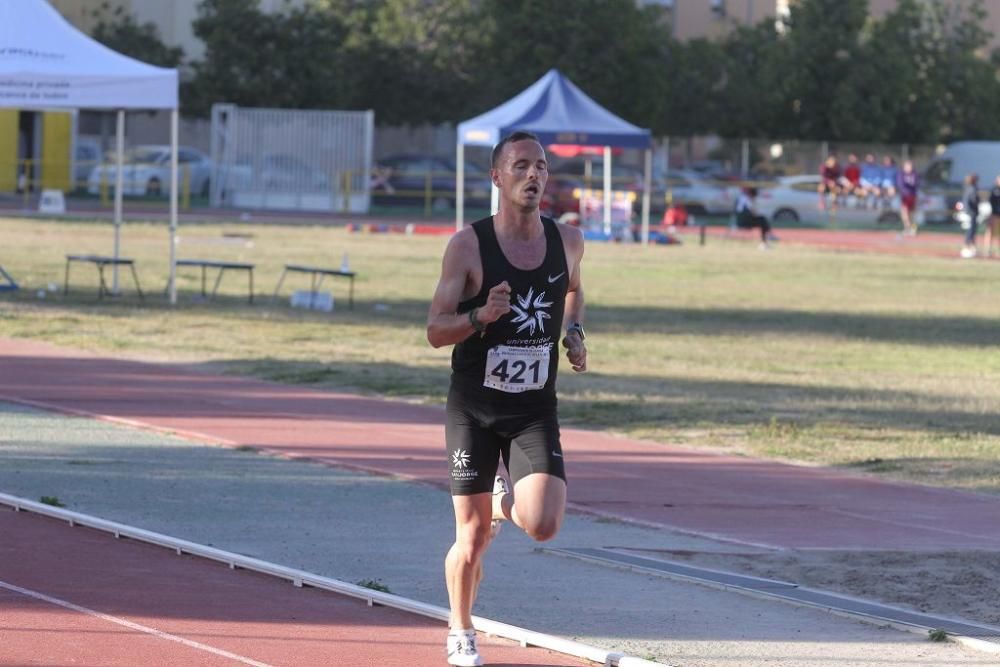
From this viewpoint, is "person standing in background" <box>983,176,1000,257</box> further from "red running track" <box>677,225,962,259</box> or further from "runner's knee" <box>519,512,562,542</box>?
"runner's knee" <box>519,512,562,542</box>

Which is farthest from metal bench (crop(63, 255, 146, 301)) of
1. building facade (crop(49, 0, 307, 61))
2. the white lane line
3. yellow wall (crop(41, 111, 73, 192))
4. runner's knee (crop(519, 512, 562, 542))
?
building facade (crop(49, 0, 307, 61))

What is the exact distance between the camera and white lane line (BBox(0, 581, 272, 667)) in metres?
7.00

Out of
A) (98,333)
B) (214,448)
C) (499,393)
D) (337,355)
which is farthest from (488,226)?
(98,333)

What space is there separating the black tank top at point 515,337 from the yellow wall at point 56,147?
2038 inches

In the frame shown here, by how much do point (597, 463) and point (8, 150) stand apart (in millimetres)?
46839

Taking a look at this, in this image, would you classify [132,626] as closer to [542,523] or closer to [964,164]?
[542,523]

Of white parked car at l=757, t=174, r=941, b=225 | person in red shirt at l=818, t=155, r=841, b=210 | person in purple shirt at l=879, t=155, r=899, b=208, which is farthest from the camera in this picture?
person in purple shirt at l=879, t=155, r=899, b=208

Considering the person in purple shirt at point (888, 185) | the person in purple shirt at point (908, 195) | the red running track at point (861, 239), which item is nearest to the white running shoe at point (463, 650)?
the red running track at point (861, 239)

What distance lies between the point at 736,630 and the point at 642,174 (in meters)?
51.0

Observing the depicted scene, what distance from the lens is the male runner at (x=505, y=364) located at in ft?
22.1

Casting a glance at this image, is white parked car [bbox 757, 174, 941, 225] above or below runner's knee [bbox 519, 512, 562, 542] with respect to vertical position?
above

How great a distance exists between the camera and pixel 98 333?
2062cm

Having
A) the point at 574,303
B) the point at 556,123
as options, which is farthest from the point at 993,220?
the point at 574,303

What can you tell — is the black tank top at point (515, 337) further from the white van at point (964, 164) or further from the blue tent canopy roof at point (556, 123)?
the white van at point (964, 164)
